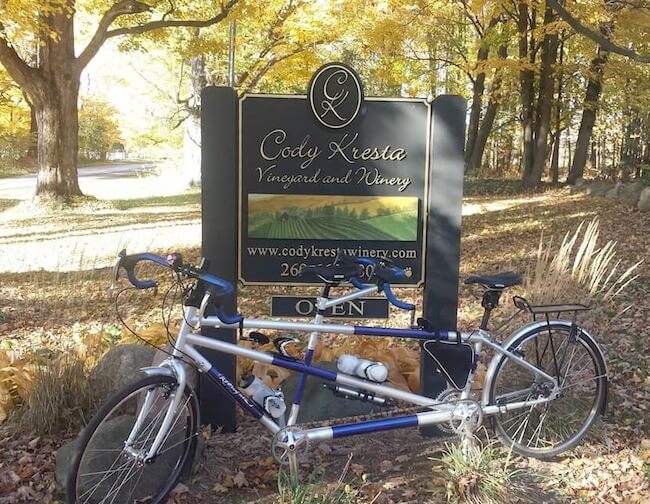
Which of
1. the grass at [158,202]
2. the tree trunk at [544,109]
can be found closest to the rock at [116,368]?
the grass at [158,202]

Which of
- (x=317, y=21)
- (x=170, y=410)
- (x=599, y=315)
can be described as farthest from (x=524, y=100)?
(x=170, y=410)

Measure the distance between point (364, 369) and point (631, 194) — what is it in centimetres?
1349

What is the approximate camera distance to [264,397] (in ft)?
11.1

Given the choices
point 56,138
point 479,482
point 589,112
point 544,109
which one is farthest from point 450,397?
point 589,112

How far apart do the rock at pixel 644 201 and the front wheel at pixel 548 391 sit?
10.5 meters

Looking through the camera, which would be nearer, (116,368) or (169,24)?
(116,368)

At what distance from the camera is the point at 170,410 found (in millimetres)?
3033

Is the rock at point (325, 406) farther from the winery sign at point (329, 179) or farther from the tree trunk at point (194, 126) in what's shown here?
the tree trunk at point (194, 126)

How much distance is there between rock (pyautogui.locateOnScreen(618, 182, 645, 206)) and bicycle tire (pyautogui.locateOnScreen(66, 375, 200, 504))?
13204 mm

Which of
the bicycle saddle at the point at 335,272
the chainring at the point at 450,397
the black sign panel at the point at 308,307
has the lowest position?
the chainring at the point at 450,397

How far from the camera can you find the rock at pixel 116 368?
4.01 m

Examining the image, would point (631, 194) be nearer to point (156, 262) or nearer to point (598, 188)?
point (598, 188)

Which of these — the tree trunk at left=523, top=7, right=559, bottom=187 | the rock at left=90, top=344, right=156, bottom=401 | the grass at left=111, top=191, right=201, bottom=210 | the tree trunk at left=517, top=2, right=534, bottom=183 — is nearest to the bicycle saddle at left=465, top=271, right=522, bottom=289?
the rock at left=90, top=344, right=156, bottom=401

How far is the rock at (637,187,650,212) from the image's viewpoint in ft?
43.4
